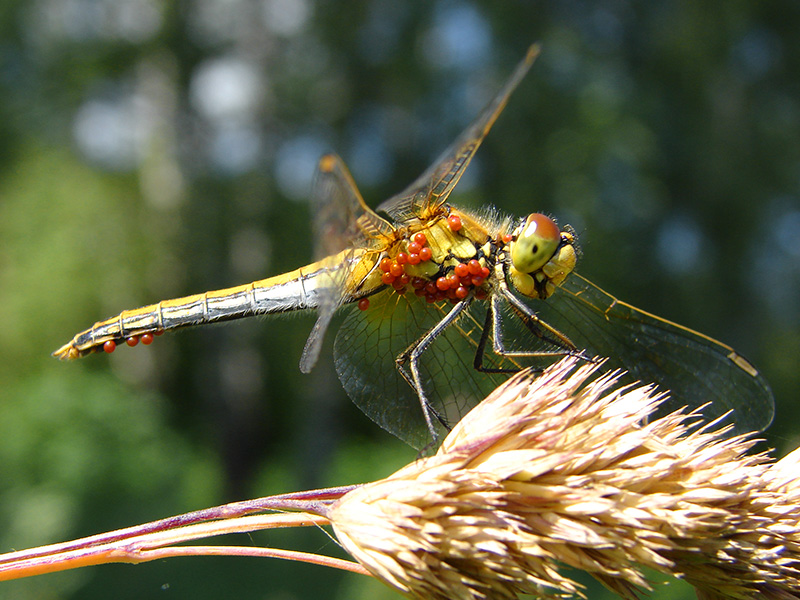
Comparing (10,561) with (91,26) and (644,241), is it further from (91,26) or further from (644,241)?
(91,26)

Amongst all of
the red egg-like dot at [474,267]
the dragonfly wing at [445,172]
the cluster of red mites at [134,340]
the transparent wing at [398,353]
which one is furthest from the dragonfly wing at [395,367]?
the cluster of red mites at [134,340]

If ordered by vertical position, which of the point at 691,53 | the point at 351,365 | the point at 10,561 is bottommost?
the point at 10,561

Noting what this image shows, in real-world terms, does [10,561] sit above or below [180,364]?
below

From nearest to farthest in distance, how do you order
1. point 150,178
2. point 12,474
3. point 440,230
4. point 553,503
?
point 553,503 → point 440,230 → point 12,474 → point 150,178

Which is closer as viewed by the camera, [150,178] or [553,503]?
[553,503]

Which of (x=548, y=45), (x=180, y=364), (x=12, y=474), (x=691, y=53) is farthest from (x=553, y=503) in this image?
(x=180, y=364)

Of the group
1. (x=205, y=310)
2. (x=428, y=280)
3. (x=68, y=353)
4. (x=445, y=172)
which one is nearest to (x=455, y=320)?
(x=428, y=280)

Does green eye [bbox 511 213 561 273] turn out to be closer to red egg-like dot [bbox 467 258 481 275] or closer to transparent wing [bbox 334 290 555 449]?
red egg-like dot [bbox 467 258 481 275]
